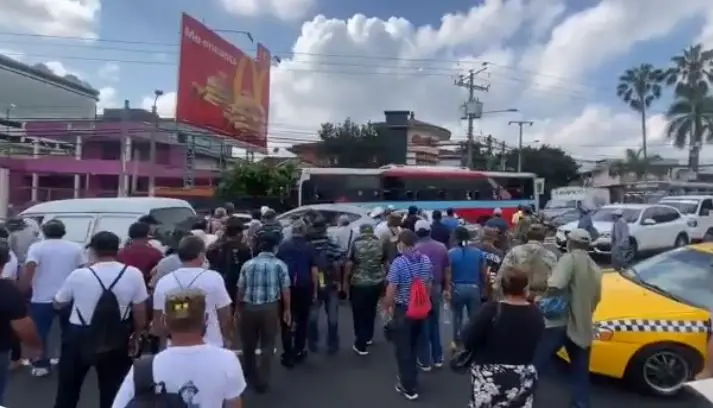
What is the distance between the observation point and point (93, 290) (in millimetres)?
4430

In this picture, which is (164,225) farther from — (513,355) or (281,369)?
(513,355)

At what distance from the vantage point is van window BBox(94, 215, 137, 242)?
977 centimetres

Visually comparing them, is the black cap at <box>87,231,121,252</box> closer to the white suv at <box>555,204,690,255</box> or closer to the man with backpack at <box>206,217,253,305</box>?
the man with backpack at <box>206,217,253,305</box>

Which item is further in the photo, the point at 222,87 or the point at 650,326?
the point at 222,87

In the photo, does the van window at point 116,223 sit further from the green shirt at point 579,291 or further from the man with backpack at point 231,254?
the green shirt at point 579,291

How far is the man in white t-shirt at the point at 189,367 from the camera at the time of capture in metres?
2.51

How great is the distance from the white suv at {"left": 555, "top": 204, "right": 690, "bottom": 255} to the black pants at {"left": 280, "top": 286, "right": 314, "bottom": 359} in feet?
42.1

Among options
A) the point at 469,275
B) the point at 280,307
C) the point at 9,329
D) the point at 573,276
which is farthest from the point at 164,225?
the point at 573,276

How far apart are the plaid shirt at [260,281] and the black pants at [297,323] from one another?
3.78 feet

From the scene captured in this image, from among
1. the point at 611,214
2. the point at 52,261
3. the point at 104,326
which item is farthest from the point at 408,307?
the point at 611,214

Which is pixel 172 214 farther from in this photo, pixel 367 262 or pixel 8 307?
pixel 8 307

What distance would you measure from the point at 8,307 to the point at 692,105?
57.1 metres

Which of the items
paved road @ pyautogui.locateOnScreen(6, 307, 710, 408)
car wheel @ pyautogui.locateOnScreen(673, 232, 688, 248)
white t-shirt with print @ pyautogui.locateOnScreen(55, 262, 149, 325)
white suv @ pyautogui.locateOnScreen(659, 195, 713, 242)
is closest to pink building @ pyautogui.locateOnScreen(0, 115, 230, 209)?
white suv @ pyautogui.locateOnScreen(659, 195, 713, 242)

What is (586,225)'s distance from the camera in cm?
1299
